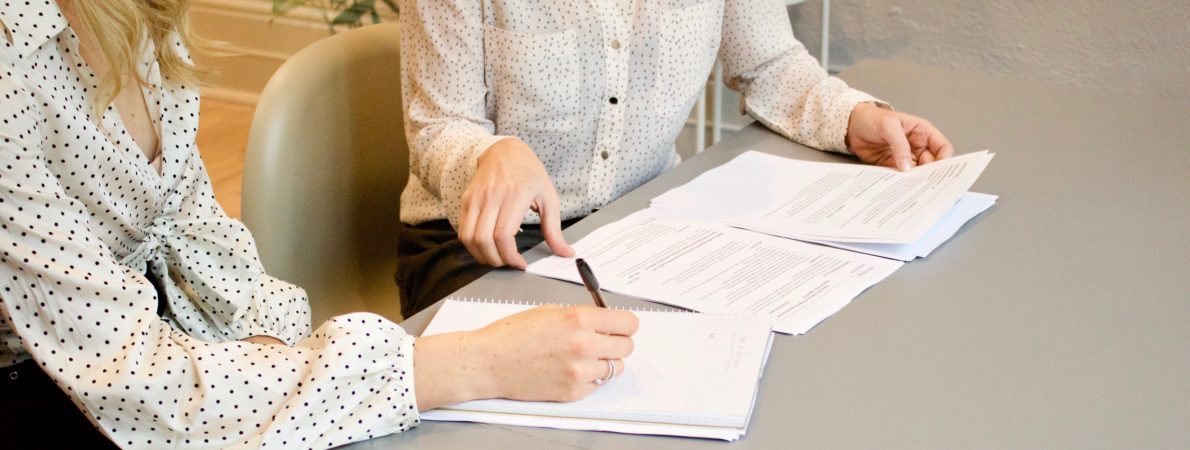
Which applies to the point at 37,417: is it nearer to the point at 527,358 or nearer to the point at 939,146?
the point at 527,358

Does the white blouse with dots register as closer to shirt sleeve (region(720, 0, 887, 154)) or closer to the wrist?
the wrist

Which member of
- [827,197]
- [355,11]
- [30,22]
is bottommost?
[355,11]

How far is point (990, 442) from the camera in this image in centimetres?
75

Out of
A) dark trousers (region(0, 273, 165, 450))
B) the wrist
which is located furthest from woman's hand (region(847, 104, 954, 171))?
dark trousers (region(0, 273, 165, 450))

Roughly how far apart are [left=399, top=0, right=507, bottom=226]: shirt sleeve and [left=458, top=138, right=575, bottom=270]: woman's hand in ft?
0.57

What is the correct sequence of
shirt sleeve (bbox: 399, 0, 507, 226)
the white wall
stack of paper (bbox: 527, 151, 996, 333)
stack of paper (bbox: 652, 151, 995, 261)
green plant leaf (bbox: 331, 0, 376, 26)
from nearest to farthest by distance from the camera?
1. stack of paper (bbox: 527, 151, 996, 333)
2. stack of paper (bbox: 652, 151, 995, 261)
3. shirt sleeve (bbox: 399, 0, 507, 226)
4. the white wall
5. green plant leaf (bbox: 331, 0, 376, 26)

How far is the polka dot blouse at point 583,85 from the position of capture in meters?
1.30

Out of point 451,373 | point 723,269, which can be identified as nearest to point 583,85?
point 723,269

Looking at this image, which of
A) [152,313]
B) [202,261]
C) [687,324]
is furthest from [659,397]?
[202,261]

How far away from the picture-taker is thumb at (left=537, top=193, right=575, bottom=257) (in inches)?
41.9

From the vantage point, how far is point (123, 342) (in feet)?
2.61

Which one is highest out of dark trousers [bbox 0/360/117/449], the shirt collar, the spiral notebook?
the shirt collar

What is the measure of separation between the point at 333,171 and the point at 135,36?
0.47 meters

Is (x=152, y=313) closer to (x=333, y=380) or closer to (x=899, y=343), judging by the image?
(x=333, y=380)
